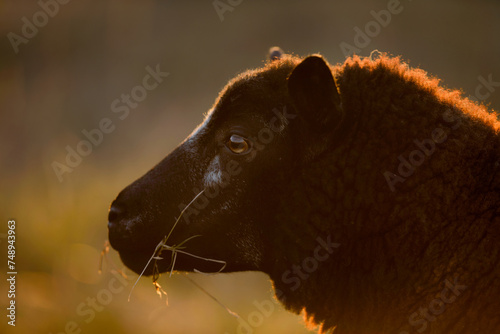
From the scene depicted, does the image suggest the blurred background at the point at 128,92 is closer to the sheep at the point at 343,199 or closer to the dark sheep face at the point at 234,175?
the dark sheep face at the point at 234,175

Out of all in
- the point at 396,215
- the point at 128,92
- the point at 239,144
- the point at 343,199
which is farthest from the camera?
the point at 128,92

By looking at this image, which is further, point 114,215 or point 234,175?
point 114,215

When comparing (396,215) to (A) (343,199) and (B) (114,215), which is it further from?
(B) (114,215)

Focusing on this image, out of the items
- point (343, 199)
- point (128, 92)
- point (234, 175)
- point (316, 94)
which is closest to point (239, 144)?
point (234, 175)

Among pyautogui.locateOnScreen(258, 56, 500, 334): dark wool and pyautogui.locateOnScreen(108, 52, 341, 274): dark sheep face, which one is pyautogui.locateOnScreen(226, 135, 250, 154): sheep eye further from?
pyautogui.locateOnScreen(258, 56, 500, 334): dark wool

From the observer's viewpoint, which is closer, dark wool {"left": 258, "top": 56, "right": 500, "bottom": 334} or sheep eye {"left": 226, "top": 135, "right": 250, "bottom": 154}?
dark wool {"left": 258, "top": 56, "right": 500, "bottom": 334}

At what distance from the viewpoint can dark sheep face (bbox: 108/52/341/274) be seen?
323 centimetres

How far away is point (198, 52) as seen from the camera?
2411 cm

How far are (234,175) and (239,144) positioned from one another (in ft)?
0.76

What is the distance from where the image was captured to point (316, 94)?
10.2ft

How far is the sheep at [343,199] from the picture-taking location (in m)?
2.71

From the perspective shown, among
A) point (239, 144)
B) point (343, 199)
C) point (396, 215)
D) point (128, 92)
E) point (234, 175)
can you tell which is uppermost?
point (396, 215)

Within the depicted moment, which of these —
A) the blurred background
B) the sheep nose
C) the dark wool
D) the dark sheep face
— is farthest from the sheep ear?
the blurred background

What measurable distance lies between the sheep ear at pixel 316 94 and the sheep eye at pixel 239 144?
1.50 feet
